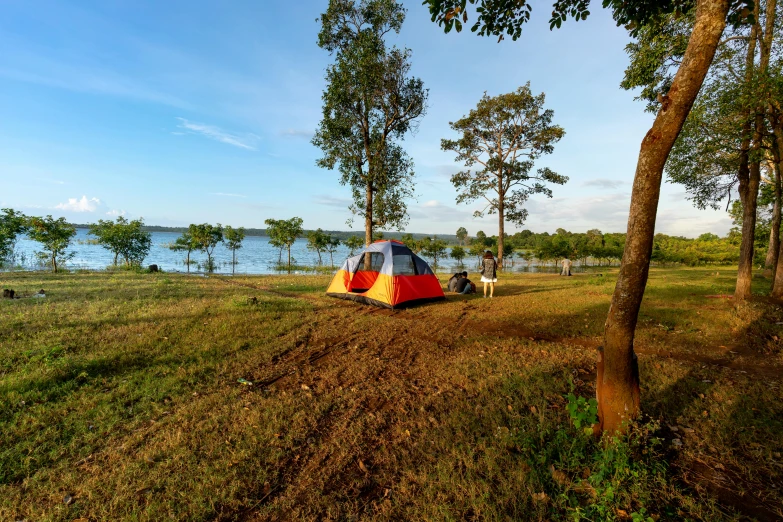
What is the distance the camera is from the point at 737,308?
26.4 ft

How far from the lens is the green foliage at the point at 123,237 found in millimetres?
24750

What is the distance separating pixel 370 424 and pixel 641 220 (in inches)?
137

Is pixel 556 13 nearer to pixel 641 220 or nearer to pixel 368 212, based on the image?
pixel 641 220

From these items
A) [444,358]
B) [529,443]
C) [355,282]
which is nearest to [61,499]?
[529,443]

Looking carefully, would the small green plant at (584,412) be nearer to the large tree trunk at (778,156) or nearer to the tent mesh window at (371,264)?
the tent mesh window at (371,264)

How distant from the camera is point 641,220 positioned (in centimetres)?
294

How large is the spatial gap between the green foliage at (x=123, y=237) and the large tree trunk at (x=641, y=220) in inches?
1223

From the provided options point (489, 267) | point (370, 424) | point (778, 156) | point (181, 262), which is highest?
point (778, 156)

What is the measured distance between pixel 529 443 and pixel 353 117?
14008 mm

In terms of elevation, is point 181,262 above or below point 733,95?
below

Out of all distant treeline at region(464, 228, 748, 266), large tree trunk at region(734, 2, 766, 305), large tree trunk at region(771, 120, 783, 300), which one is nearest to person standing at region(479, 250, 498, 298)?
large tree trunk at region(734, 2, 766, 305)

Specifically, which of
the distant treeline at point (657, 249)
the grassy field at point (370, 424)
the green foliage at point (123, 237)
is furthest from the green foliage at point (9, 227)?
the distant treeline at point (657, 249)

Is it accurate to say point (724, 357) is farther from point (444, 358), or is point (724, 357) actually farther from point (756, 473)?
point (444, 358)

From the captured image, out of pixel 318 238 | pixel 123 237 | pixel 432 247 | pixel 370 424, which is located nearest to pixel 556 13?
pixel 370 424
